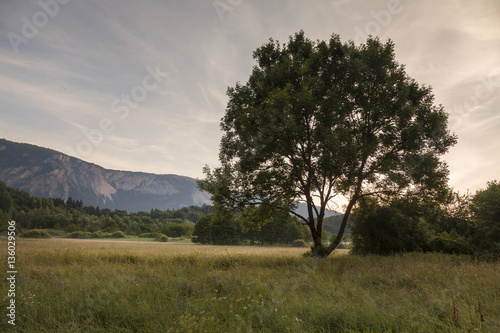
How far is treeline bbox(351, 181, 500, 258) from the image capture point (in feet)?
53.1

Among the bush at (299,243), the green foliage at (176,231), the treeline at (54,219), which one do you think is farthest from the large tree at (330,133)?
the green foliage at (176,231)

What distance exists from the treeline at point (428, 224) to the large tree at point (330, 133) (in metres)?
1.91

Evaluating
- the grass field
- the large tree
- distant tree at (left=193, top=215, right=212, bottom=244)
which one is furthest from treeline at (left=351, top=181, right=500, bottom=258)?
distant tree at (left=193, top=215, right=212, bottom=244)

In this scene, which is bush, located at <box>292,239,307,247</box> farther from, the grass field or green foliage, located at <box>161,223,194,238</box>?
the grass field

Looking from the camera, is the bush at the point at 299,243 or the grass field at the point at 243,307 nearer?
the grass field at the point at 243,307

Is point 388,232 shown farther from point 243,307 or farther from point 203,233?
point 203,233

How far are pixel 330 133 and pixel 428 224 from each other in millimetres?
14974

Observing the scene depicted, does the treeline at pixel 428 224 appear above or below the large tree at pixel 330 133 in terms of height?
below

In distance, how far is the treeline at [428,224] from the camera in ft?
53.1

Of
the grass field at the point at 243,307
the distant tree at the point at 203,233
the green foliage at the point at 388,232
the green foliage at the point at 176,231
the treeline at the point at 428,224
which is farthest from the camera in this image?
the green foliage at the point at 176,231

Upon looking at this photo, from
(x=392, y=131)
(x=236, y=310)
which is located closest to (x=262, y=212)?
(x=392, y=131)

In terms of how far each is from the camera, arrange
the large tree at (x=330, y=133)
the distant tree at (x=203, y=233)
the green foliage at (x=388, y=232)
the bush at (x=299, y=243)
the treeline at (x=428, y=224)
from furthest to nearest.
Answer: the distant tree at (x=203, y=233) → the bush at (x=299, y=243) → the green foliage at (x=388, y=232) → the treeline at (x=428, y=224) → the large tree at (x=330, y=133)

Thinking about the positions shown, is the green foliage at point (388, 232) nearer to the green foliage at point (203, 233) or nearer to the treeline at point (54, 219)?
the treeline at point (54, 219)

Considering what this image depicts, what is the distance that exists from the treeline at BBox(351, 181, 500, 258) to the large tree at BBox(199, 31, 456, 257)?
1907 millimetres
